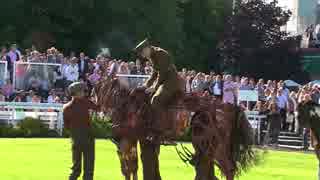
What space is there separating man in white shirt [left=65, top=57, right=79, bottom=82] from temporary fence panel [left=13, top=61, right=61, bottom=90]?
0.66 m

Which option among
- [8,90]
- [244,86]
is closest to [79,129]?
[8,90]

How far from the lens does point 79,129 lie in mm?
13336

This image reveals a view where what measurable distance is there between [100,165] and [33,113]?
1301 cm

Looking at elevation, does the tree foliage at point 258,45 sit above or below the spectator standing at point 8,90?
above

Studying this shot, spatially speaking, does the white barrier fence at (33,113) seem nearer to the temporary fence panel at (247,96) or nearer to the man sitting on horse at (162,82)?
the temporary fence panel at (247,96)

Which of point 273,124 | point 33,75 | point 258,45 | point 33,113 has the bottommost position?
point 273,124

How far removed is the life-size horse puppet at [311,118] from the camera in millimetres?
15289

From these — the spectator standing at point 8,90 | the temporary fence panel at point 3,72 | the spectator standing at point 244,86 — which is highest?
the temporary fence panel at point 3,72

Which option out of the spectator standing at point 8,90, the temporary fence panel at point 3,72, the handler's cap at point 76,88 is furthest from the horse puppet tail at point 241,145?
the spectator standing at point 8,90

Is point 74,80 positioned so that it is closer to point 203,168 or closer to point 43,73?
point 43,73

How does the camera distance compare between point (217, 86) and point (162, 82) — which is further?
point (217, 86)

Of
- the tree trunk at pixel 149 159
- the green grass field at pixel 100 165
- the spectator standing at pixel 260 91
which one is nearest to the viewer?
the tree trunk at pixel 149 159

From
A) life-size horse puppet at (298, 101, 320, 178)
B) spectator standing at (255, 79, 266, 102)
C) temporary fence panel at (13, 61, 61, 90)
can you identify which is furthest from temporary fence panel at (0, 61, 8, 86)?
life-size horse puppet at (298, 101, 320, 178)

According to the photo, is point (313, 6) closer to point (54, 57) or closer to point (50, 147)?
point (54, 57)
